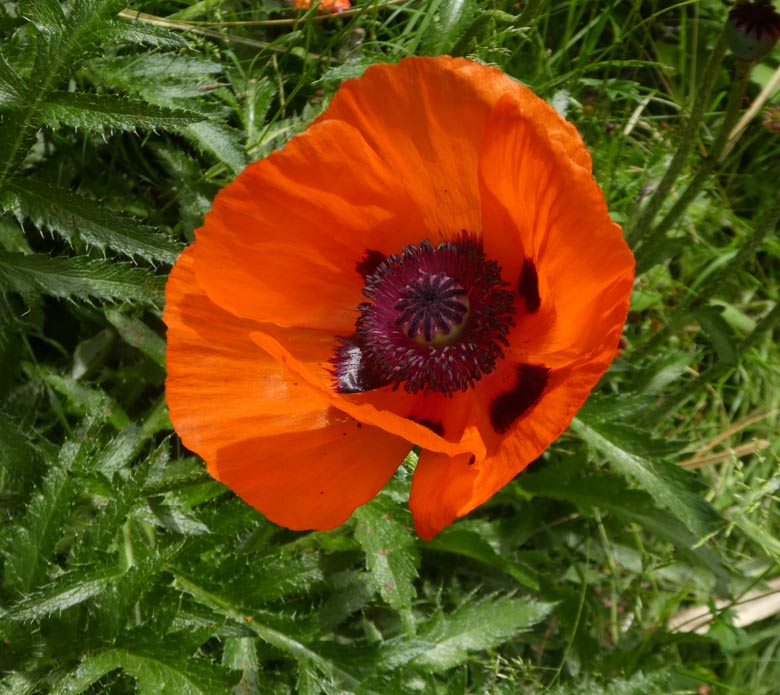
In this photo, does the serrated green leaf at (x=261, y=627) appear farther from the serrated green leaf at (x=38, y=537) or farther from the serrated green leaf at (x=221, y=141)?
the serrated green leaf at (x=221, y=141)

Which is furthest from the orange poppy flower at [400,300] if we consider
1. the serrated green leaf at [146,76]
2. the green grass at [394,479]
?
the serrated green leaf at [146,76]

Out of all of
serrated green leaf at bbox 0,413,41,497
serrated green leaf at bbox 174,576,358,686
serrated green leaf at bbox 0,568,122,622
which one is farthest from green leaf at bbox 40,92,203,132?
serrated green leaf at bbox 174,576,358,686

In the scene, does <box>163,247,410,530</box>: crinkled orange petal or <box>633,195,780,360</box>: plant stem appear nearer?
<box>163,247,410,530</box>: crinkled orange petal

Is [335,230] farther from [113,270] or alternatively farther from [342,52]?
[342,52]

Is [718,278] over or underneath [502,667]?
over

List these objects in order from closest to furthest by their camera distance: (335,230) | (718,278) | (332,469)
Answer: (332,469) → (335,230) → (718,278)

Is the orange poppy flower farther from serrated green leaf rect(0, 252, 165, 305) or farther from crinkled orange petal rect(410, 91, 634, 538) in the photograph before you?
serrated green leaf rect(0, 252, 165, 305)

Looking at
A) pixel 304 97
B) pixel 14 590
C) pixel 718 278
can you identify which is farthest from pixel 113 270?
pixel 718 278
